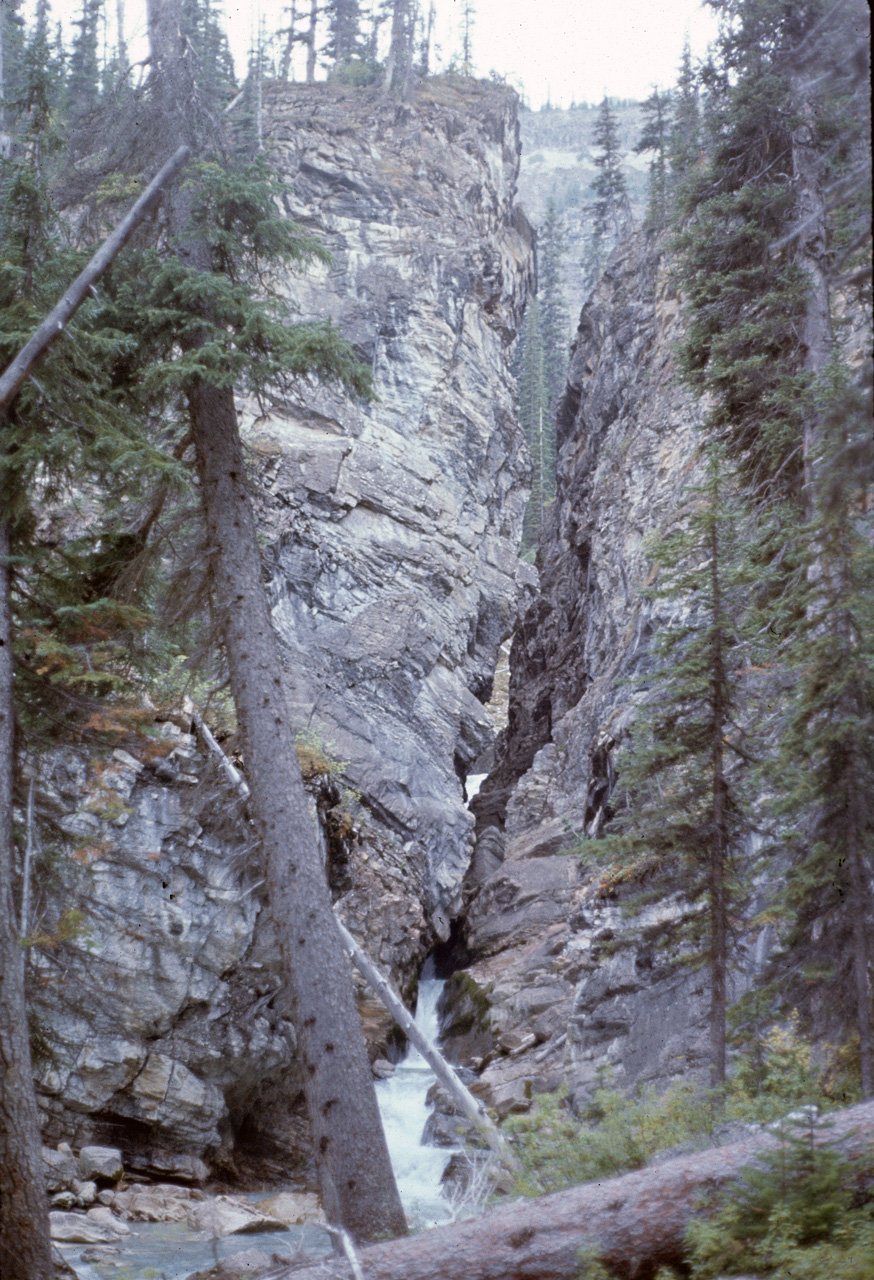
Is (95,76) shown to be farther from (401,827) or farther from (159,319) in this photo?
(159,319)

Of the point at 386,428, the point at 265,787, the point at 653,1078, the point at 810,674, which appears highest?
the point at 386,428

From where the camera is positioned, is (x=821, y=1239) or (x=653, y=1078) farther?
(x=653, y=1078)

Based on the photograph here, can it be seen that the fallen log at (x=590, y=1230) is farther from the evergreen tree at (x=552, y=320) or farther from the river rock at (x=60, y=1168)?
the evergreen tree at (x=552, y=320)

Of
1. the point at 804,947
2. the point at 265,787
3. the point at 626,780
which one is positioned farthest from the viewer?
the point at 626,780

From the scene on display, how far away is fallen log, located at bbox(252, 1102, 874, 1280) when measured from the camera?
495cm

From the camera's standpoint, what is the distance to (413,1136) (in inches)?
716

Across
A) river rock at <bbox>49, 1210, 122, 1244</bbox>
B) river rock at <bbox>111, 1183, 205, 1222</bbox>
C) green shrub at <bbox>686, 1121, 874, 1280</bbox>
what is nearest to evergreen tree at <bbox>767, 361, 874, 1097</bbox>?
green shrub at <bbox>686, 1121, 874, 1280</bbox>

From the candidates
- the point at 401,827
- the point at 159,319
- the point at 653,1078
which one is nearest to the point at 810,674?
the point at 653,1078

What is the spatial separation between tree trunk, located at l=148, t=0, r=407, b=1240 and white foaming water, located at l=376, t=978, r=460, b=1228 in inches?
296

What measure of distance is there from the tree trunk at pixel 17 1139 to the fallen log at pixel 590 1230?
1844mm

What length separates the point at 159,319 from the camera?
369 inches

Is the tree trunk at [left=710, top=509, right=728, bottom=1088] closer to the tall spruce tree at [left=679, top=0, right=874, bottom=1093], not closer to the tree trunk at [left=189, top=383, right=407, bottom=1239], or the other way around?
the tall spruce tree at [left=679, top=0, right=874, bottom=1093]

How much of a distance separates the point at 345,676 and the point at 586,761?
8.45 meters

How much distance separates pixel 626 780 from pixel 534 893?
56.5 feet
